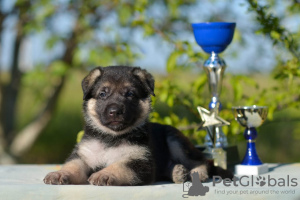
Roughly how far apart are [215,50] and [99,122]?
1391 millimetres

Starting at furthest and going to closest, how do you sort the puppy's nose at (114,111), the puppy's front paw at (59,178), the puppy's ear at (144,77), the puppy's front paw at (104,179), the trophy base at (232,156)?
the trophy base at (232,156) < the puppy's ear at (144,77) < the puppy's nose at (114,111) < the puppy's front paw at (59,178) < the puppy's front paw at (104,179)

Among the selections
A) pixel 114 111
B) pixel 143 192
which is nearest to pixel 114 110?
pixel 114 111

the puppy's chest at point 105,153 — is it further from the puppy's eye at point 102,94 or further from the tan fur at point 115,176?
the puppy's eye at point 102,94

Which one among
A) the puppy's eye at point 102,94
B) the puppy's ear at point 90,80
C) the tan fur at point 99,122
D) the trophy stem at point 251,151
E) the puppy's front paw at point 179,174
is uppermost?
the puppy's ear at point 90,80

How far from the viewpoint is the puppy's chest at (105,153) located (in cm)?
359

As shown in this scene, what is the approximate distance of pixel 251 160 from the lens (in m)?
4.31

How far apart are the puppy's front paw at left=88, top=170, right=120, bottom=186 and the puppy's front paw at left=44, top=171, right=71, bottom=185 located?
0.18 m

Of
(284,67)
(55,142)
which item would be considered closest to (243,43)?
(284,67)

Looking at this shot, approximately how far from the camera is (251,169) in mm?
4230

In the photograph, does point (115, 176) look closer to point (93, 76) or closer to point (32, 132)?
point (93, 76)

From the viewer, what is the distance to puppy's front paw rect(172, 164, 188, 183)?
3731 millimetres

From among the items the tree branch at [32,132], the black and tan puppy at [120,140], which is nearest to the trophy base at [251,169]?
the black and tan puppy at [120,140]

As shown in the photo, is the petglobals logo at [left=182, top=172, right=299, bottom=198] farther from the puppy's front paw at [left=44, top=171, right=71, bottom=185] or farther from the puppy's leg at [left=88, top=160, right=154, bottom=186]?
the puppy's front paw at [left=44, top=171, right=71, bottom=185]

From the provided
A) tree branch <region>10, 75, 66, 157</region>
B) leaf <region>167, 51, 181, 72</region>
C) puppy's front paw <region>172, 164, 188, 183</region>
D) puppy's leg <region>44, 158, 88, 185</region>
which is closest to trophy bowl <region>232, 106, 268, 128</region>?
puppy's front paw <region>172, 164, 188, 183</region>
